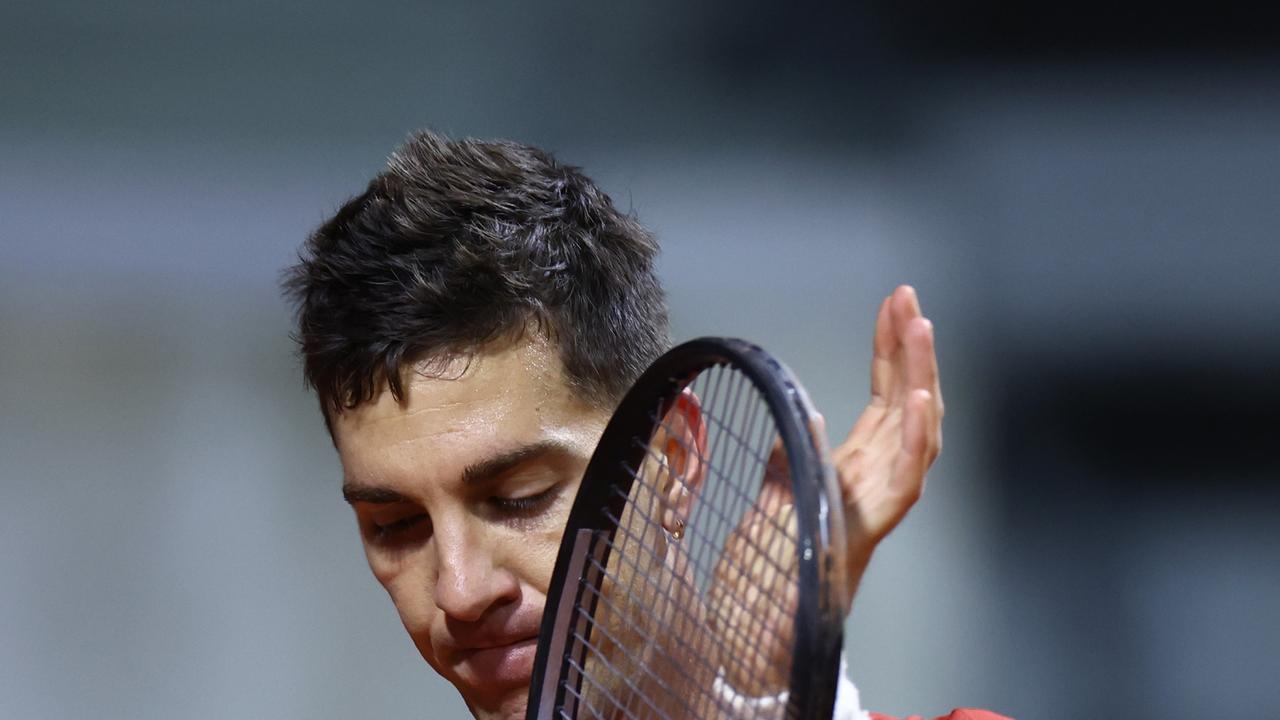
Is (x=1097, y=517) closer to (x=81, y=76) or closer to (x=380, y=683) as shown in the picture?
(x=380, y=683)

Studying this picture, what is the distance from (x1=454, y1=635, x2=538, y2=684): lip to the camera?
96cm

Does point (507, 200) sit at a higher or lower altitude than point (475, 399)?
higher

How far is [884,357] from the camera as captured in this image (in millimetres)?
770

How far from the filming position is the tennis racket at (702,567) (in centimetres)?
61

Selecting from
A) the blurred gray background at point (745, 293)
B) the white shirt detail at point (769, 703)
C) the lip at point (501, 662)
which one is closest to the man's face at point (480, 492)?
the lip at point (501, 662)

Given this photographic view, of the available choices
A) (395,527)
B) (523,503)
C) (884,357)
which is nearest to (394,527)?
(395,527)

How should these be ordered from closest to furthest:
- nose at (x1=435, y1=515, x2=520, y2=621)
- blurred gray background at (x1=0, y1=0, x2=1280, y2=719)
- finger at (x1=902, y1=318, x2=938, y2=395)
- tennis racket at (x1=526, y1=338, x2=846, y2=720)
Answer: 1. tennis racket at (x1=526, y1=338, x2=846, y2=720)
2. finger at (x1=902, y1=318, x2=938, y2=395)
3. nose at (x1=435, y1=515, x2=520, y2=621)
4. blurred gray background at (x1=0, y1=0, x2=1280, y2=719)

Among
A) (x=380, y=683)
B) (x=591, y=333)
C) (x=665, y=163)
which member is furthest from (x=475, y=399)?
(x=665, y=163)

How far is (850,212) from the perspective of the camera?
7.06 ft

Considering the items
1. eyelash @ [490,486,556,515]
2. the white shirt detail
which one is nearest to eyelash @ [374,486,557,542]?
eyelash @ [490,486,556,515]

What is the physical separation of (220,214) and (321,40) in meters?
0.33

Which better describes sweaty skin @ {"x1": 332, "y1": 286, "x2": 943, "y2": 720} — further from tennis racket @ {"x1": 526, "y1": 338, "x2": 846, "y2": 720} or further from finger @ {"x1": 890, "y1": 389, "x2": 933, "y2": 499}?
finger @ {"x1": 890, "y1": 389, "x2": 933, "y2": 499}

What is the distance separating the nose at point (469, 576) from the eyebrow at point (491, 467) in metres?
0.04

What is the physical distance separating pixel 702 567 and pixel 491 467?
21 cm
